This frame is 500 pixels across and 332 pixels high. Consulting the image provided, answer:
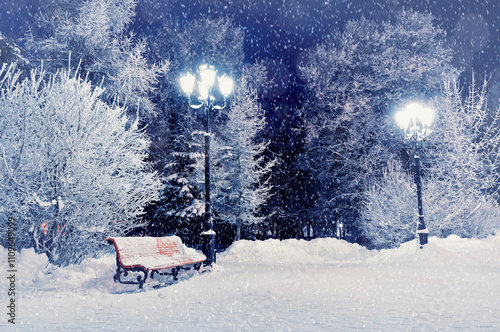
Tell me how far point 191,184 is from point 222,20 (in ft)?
51.4

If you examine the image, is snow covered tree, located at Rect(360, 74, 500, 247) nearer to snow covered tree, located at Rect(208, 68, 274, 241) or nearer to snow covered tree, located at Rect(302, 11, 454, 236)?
snow covered tree, located at Rect(302, 11, 454, 236)

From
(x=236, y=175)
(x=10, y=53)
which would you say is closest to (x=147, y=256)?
(x=10, y=53)

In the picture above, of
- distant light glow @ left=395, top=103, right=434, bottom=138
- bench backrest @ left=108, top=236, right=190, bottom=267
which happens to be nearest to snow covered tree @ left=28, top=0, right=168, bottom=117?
bench backrest @ left=108, top=236, right=190, bottom=267

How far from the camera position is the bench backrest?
8.40 m

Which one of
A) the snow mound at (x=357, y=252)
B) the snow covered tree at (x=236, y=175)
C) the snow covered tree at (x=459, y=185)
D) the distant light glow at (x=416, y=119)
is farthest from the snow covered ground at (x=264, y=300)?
the snow covered tree at (x=236, y=175)

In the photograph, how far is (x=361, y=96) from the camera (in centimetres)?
2642

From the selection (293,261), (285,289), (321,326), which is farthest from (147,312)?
(293,261)

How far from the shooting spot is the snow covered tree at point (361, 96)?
2586cm

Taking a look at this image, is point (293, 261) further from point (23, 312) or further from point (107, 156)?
point (23, 312)

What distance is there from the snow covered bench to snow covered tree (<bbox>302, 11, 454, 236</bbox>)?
52.8ft

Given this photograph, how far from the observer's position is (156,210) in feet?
80.8

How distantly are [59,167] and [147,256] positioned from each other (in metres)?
2.67

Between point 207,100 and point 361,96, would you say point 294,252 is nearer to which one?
point 207,100

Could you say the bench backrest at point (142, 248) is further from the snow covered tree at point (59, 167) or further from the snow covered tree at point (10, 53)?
the snow covered tree at point (10, 53)
